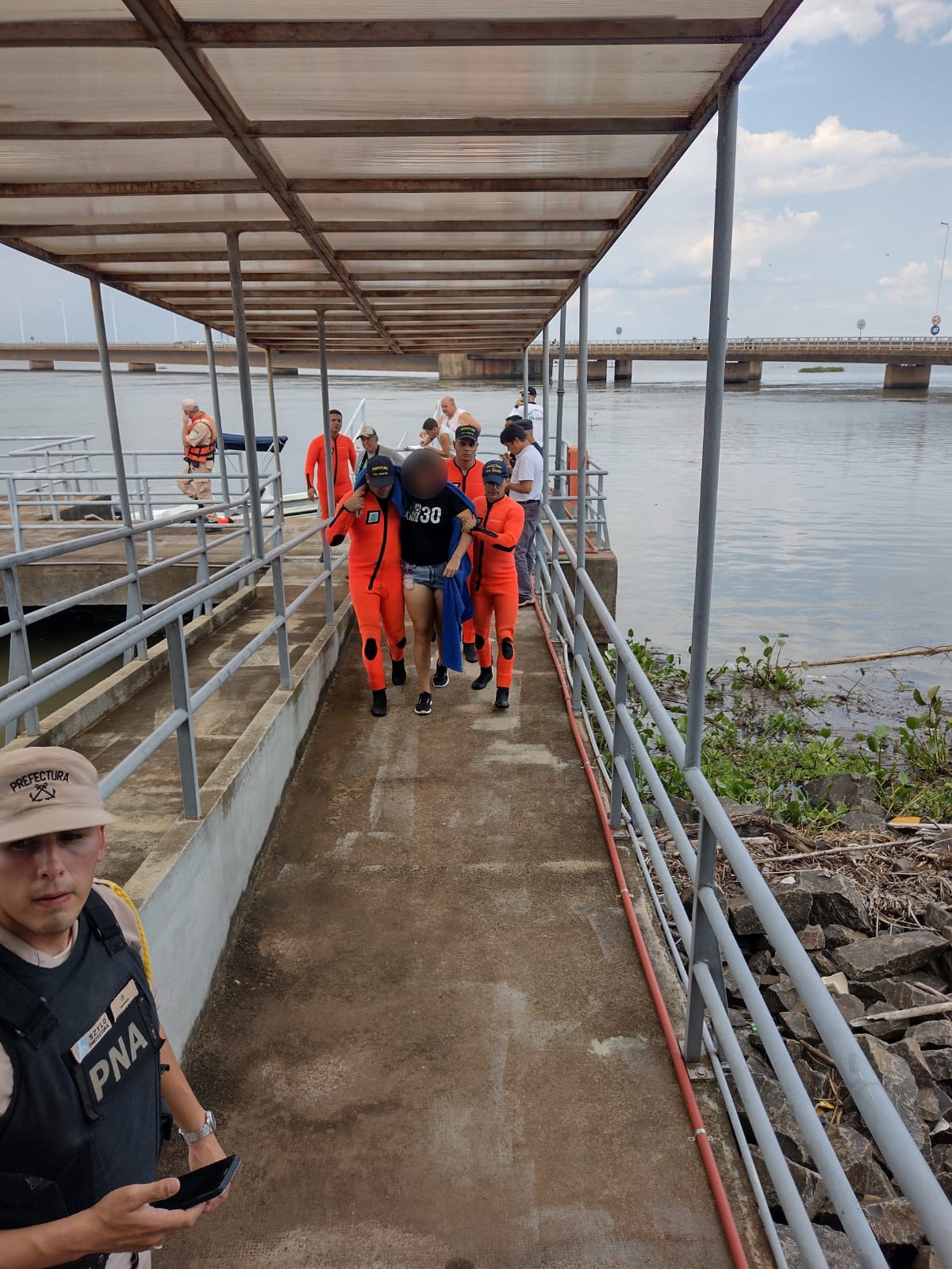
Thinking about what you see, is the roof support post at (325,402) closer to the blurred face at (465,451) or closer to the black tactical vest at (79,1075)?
the blurred face at (465,451)

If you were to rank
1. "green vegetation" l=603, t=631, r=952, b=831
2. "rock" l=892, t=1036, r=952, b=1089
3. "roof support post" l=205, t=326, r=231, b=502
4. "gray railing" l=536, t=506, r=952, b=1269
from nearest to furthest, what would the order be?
"gray railing" l=536, t=506, r=952, b=1269 → "rock" l=892, t=1036, r=952, b=1089 → "green vegetation" l=603, t=631, r=952, b=831 → "roof support post" l=205, t=326, r=231, b=502

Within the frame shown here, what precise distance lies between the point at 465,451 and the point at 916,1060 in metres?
4.11

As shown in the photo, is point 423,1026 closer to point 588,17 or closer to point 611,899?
point 611,899

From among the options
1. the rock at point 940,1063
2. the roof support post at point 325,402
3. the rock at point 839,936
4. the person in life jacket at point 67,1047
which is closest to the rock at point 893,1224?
the rock at point 940,1063

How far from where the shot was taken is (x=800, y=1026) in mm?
4176

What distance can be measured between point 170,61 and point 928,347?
7072cm

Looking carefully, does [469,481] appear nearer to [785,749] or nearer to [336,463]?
[336,463]

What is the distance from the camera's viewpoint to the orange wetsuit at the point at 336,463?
9.40m

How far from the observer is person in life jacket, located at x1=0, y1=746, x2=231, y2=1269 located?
1.28m

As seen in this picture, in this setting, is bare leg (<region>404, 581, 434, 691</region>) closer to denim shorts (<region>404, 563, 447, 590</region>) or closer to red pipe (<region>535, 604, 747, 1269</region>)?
denim shorts (<region>404, 563, 447, 590</region>)

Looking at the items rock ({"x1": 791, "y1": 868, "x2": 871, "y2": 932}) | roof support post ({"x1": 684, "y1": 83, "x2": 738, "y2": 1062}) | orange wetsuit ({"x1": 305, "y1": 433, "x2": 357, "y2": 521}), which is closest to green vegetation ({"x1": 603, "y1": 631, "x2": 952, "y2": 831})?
rock ({"x1": 791, "y1": 868, "x2": 871, "y2": 932})

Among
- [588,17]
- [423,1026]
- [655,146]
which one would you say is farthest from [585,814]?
[588,17]

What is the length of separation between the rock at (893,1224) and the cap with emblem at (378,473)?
3.97 meters

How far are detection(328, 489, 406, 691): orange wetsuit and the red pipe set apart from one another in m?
1.49
